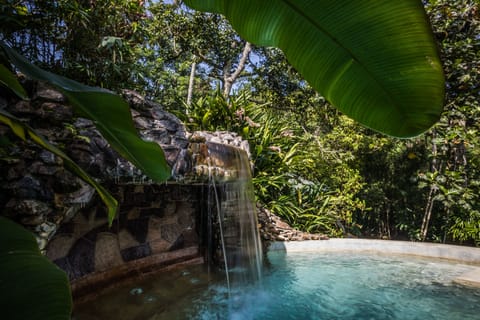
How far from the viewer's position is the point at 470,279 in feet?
10.1

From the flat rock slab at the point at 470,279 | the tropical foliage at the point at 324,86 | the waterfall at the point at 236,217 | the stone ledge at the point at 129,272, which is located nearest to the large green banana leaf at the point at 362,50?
the tropical foliage at the point at 324,86

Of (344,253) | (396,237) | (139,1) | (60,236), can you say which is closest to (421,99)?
(60,236)

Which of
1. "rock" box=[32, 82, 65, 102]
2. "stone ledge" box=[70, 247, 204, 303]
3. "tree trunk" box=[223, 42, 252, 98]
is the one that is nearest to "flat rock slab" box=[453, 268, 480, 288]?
"stone ledge" box=[70, 247, 204, 303]

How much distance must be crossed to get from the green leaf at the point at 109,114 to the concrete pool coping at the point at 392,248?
13.4 ft

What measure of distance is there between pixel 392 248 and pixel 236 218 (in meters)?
2.75

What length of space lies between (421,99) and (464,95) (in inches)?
189

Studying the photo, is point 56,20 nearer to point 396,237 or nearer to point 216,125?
point 216,125

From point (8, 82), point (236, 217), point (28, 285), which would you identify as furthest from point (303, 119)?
point (28, 285)

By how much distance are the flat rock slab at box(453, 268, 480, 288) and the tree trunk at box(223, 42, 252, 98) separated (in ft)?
20.1

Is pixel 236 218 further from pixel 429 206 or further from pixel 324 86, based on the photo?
pixel 429 206

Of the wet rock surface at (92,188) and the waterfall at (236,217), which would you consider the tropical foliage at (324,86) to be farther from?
the waterfall at (236,217)

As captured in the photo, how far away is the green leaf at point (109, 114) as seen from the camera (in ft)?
2.20

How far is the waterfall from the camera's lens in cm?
360

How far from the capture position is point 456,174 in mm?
4688
